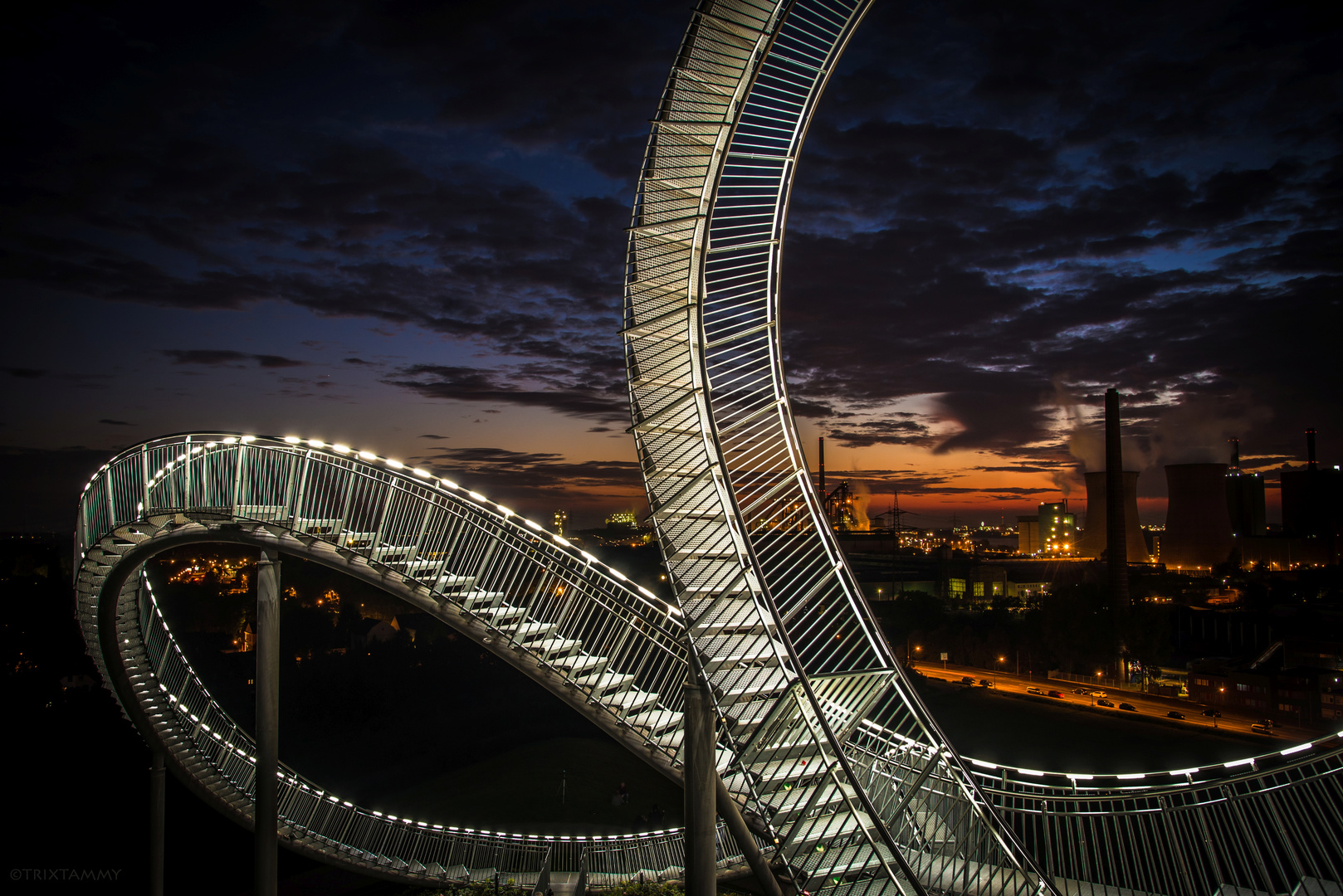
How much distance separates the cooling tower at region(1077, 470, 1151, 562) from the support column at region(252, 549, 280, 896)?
9120 centimetres

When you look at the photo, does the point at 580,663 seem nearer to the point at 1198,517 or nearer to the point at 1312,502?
the point at 1198,517

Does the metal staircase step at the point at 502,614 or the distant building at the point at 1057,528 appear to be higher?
the metal staircase step at the point at 502,614

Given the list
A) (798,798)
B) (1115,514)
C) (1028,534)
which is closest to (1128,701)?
→ (1115,514)

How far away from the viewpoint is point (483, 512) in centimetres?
1082

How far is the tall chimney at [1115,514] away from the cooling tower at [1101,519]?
26.0 m

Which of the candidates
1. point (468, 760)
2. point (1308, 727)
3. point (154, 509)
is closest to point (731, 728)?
point (154, 509)

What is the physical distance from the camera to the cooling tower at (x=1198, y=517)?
82562 millimetres

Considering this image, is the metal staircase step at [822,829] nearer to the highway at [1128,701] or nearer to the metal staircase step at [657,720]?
the metal staircase step at [657,720]

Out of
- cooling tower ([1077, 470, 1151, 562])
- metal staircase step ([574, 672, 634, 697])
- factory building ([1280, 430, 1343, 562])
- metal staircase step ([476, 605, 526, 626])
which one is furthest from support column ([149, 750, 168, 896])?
factory building ([1280, 430, 1343, 562])

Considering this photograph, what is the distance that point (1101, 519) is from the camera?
90.9m

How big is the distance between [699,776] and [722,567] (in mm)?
2387

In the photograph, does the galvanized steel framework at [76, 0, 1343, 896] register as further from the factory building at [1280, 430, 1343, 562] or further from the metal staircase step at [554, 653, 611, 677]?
the factory building at [1280, 430, 1343, 562]

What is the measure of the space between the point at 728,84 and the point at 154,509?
34.9 ft

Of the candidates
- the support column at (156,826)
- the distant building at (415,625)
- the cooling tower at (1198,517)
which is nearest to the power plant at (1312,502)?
the cooling tower at (1198,517)
